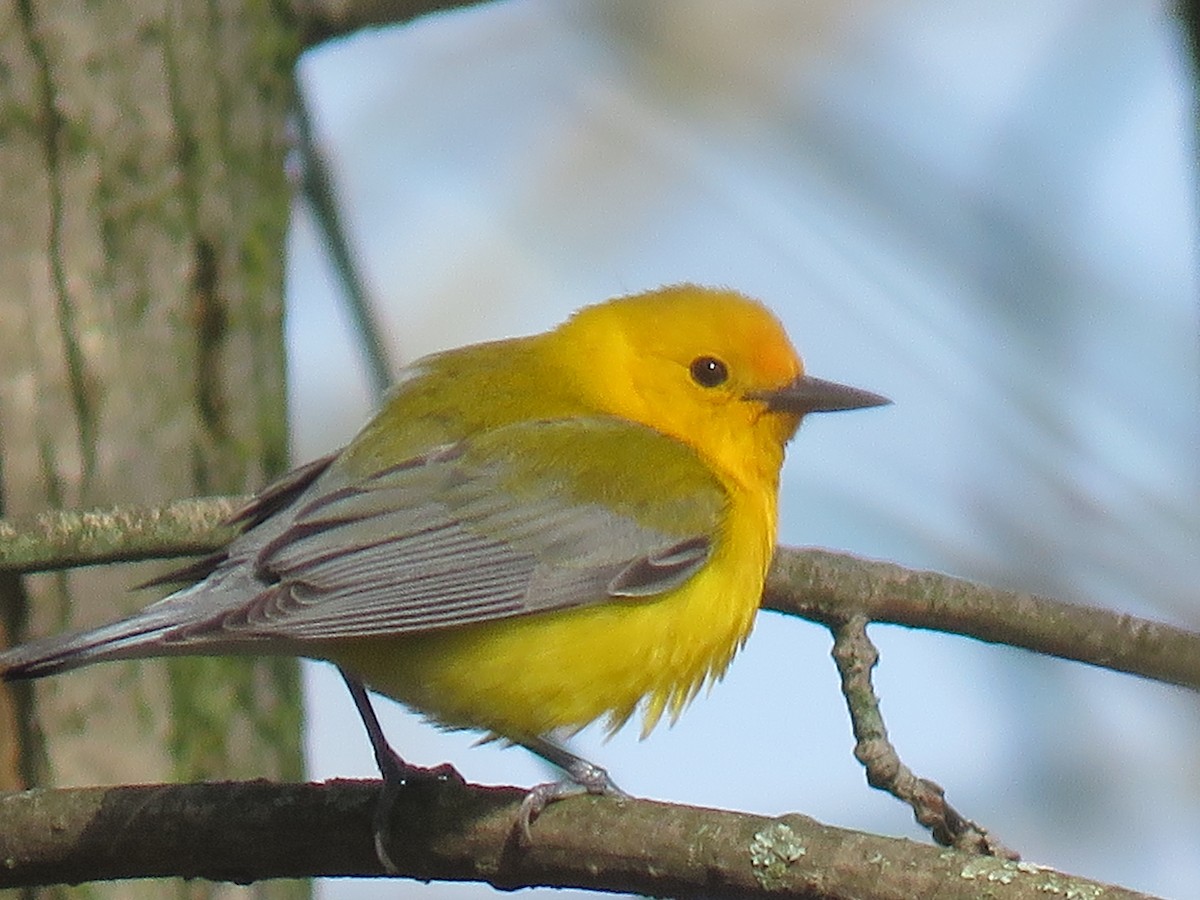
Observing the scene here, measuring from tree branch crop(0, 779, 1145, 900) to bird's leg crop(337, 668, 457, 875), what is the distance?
1.0 inches

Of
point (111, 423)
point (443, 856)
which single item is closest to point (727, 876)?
point (443, 856)

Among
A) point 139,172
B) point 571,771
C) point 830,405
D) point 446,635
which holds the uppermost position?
point 139,172

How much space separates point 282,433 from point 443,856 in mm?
1815

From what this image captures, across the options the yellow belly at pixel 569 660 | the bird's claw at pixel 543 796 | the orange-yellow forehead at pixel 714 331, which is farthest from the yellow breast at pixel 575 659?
the orange-yellow forehead at pixel 714 331

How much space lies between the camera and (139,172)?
15.3ft

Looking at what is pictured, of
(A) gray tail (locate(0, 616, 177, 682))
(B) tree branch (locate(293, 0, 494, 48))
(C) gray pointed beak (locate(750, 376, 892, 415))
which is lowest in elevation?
(A) gray tail (locate(0, 616, 177, 682))

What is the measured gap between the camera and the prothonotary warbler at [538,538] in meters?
3.54

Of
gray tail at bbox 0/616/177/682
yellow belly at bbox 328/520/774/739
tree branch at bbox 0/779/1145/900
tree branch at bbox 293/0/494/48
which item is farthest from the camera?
tree branch at bbox 293/0/494/48

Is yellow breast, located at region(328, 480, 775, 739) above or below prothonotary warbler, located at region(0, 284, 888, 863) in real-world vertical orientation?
below

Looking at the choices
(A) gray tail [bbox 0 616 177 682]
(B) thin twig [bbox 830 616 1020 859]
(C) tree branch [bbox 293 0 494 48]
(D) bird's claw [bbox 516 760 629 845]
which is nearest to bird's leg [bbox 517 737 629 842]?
(D) bird's claw [bbox 516 760 629 845]

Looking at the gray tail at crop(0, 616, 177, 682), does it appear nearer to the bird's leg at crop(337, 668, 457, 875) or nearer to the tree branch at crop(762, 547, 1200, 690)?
the bird's leg at crop(337, 668, 457, 875)

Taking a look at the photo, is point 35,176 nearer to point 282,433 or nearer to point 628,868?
point 282,433

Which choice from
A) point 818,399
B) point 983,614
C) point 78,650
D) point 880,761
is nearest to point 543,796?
point 880,761

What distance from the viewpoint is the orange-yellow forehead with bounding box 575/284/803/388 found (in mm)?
4613
